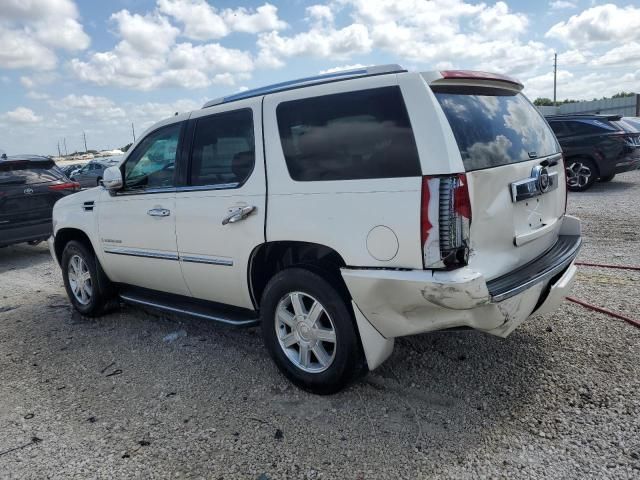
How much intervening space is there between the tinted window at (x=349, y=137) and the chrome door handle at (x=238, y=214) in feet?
1.28

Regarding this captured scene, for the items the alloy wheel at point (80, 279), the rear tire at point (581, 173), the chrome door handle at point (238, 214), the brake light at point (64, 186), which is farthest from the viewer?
the rear tire at point (581, 173)

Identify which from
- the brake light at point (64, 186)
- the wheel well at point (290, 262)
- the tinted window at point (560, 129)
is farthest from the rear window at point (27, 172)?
the tinted window at point (560, 129)

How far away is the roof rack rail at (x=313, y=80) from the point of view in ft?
10.4

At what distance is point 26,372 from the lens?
4.16m

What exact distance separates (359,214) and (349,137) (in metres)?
0.50

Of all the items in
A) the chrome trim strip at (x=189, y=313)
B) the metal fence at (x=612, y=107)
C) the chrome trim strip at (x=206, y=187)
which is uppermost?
the metal fence at (x=612, y=107)

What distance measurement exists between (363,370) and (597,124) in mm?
10669

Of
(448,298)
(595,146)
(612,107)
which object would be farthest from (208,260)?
(612,107)

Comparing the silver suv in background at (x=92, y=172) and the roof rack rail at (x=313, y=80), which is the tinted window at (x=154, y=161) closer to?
the roof rack rail at (x=313, y=80)

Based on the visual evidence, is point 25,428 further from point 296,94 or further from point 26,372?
point 296,94

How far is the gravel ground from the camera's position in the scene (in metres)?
2.73

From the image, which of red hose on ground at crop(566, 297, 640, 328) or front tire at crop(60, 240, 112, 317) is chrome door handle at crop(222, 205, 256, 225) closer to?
front tire at crop(60, 240, 112, 317)

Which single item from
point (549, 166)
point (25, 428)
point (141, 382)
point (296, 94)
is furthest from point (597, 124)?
point (25, 428)

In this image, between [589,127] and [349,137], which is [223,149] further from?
[589,127]
